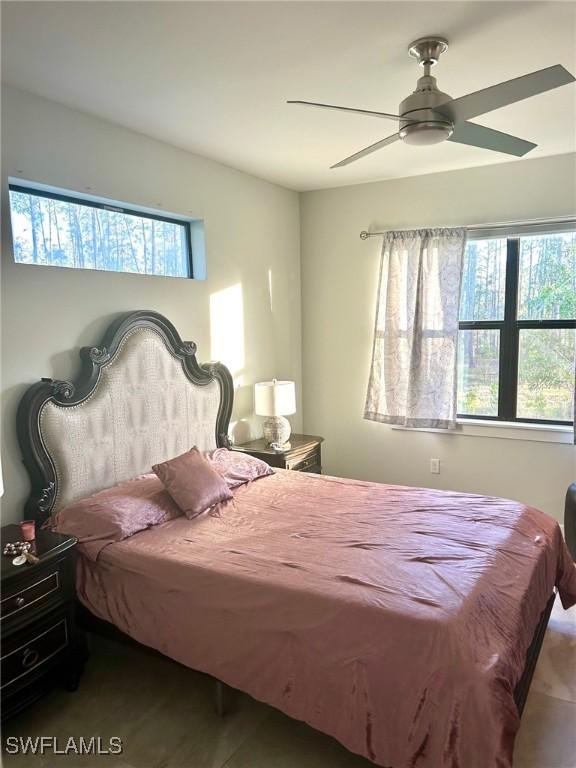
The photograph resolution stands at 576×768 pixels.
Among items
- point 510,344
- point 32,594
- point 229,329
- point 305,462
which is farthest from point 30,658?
point 510,344

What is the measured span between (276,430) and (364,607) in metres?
2.18

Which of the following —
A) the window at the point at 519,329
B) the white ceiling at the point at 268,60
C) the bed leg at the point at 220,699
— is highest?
the white ceiling at the point at 268,60

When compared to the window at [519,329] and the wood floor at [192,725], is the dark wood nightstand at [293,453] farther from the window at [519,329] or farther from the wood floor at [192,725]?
the wood floor at [192,725]

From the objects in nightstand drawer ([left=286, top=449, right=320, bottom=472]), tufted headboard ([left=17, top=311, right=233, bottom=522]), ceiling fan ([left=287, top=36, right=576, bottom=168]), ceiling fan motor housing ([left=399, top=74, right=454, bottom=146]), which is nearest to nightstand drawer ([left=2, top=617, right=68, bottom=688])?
tufted headboard ([left=17, top=311, right=233, bottom=522])

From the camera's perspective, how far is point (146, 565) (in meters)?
2.26

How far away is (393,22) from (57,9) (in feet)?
3.84

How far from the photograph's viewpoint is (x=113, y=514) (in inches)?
98.4

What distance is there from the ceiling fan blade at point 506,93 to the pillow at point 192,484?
200cm

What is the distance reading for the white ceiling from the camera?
74.7 inches

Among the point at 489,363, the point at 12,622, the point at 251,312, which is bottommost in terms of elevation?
the point at 12,622

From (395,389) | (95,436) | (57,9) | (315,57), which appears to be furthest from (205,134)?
(395,389)

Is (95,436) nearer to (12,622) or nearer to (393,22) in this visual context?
(12,622)

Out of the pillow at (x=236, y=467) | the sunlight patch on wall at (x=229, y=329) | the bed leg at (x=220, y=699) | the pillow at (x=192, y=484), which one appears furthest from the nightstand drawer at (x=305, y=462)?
the bed leg at (x=220, y=699)

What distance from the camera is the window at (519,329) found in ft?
12.4
